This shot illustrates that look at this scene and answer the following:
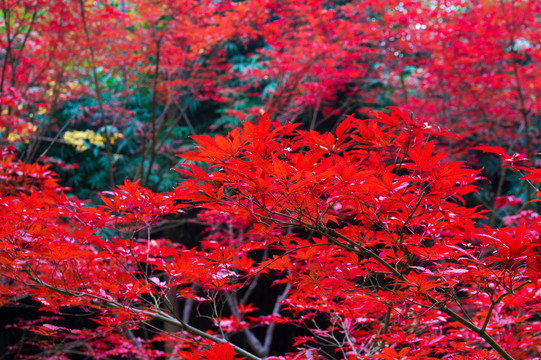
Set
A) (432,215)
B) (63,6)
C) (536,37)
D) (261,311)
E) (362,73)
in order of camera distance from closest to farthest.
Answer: (432,215), (63,6), (536,37), (261,311), (362,73)

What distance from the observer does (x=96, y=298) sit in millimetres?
1960

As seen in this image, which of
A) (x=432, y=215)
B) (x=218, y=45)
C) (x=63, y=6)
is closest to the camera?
(x=432, y=215)

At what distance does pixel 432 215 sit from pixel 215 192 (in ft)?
2.66

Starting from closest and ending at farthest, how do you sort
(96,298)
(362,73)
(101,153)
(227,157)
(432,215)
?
(227,157), (432,215), (96,298), (362,73), (101,153)

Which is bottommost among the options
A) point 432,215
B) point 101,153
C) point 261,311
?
point 261,311

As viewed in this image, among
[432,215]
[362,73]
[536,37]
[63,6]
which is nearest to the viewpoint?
[432,215]

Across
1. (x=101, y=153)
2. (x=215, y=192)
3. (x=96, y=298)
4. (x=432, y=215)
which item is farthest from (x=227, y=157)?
Result: (x=101, y=153)

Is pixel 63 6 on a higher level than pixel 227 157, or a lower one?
higher

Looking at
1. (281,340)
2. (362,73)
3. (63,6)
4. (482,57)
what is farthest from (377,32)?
(281,340)

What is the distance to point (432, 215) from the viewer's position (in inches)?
62.7

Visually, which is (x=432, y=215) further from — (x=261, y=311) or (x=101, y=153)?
(x=101, y=153)

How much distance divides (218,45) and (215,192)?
4.95m

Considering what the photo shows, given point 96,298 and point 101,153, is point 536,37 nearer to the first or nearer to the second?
point 96,298

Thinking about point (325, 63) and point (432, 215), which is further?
point (325, 63)
